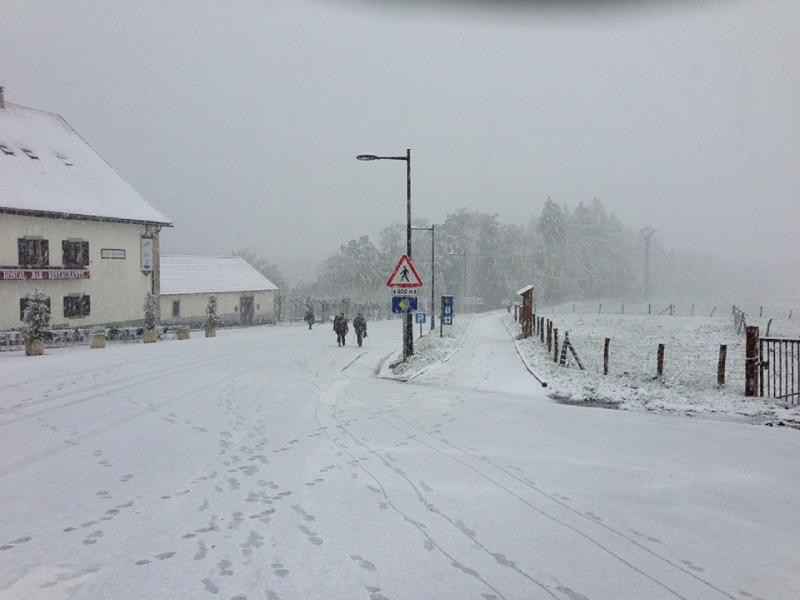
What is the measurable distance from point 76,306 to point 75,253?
2975 millimetres

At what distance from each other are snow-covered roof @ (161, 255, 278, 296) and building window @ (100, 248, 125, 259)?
7.48 m

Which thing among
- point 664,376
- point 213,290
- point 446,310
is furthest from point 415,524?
point 213,290

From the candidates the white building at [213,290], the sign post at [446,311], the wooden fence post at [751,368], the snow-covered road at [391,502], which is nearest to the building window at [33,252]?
Result: the white building at [213,290]

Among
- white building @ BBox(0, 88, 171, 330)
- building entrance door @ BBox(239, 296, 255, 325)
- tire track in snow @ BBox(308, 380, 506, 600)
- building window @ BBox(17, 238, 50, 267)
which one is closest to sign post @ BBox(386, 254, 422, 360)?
tire track in snow @ BBox(308, 380, 506, 600)

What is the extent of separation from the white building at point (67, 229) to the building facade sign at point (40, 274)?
42mm

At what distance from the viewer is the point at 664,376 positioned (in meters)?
11.9

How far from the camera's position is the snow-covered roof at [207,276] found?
1676 inches

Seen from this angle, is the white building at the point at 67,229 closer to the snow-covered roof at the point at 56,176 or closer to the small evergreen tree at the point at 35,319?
the snow-covered roof at the point at 56,176

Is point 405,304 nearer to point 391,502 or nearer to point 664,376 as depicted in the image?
point 664,376

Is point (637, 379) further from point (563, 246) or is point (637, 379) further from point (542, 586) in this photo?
point (563, 246)

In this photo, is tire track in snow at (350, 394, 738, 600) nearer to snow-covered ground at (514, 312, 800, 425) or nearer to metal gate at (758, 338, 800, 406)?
snow-covered ground at (514, 312, 800, 425)

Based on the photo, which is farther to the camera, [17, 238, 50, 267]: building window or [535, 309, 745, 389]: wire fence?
[17, 238, 50, 267]: building window

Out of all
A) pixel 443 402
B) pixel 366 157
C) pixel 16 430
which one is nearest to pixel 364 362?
pixel 366 157

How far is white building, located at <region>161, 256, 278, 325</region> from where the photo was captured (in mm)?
41909
